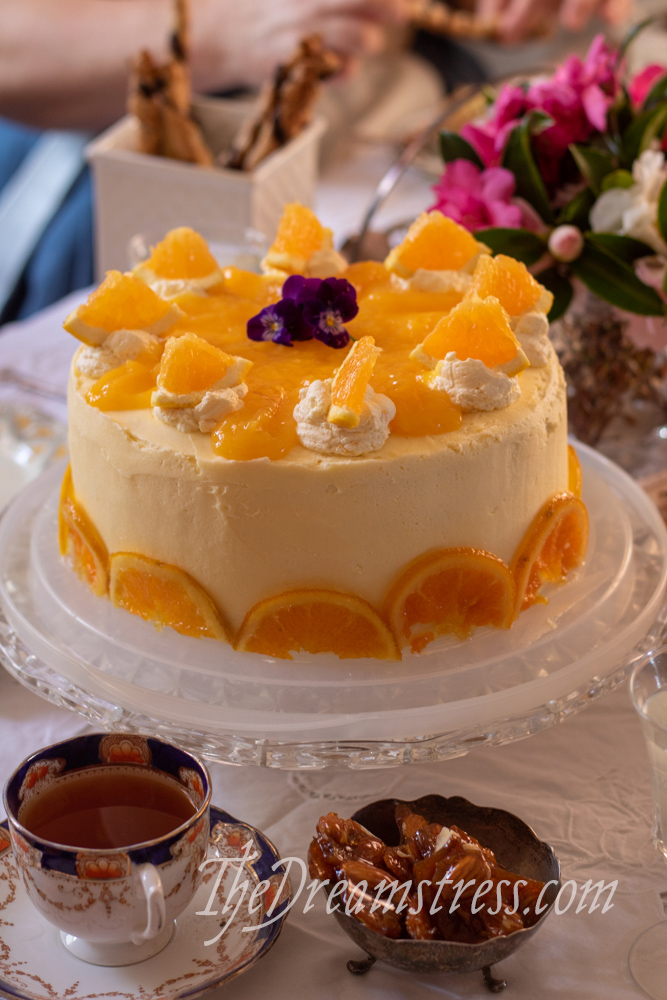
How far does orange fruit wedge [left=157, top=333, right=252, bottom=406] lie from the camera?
1.38 m

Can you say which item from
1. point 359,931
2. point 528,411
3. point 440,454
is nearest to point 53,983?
point 359,931

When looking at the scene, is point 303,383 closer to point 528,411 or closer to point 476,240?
point 528,411

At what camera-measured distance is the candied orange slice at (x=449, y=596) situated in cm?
141

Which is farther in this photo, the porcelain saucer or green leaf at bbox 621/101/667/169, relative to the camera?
green leaf at bbox 621/101/667/169

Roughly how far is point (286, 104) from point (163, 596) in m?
1.66

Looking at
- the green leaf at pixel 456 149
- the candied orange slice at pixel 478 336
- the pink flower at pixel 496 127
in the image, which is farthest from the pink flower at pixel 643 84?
the candied orange slice at pixel 478 336

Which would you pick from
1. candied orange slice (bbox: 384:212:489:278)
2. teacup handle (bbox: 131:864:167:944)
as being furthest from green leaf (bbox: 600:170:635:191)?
teacup handle (bbox: 131:864:167:944)

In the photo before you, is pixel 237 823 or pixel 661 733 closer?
pixel 661 733

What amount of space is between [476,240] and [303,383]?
614 mm

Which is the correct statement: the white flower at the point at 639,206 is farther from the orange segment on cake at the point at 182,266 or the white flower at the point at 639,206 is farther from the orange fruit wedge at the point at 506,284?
the orange segment on cake at the point at 182,266

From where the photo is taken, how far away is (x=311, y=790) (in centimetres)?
144

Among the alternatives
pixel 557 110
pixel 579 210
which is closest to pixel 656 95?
pixel 557 110

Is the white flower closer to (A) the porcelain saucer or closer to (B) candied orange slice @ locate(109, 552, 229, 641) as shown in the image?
(B) candied orange slice @ locate(109, 552, 229, 641)

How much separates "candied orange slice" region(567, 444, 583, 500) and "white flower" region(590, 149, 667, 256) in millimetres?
450
